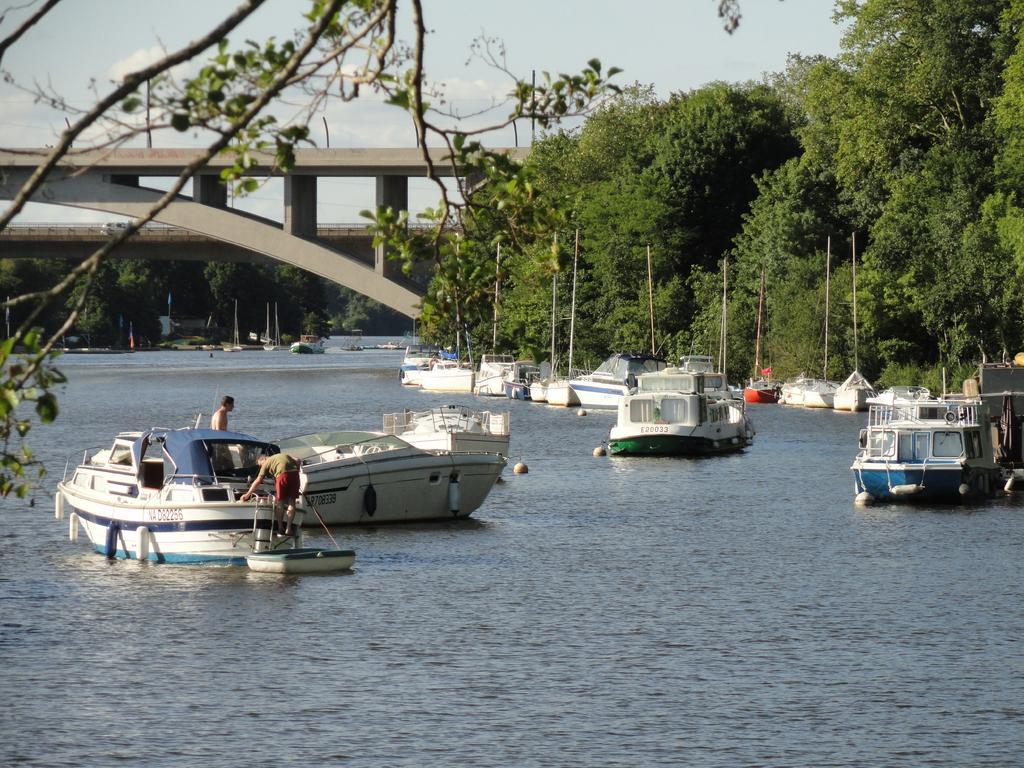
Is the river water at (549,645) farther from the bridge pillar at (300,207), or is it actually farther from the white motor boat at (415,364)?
the white motor boat at (415,364)

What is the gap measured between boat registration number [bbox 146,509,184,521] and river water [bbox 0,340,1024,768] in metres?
0.91

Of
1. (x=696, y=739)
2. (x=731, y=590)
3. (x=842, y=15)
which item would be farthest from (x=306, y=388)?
(x=696, y=739)

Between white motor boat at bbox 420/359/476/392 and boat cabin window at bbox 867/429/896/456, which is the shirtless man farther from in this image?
white motor boat at bbox 420/359/476/392

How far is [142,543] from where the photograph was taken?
100 ft

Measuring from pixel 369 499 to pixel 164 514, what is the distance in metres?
6.48

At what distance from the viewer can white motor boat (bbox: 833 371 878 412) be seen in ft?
268

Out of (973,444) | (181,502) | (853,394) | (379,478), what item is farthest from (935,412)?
(853,394)

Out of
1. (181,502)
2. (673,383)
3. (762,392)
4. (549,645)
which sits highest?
(673,383)

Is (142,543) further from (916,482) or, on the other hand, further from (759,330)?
(759,330)

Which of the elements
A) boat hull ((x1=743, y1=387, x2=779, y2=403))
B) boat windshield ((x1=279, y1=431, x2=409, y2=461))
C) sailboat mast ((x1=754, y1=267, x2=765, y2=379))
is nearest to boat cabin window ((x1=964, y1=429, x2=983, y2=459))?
boat windshield ((x1=279, y1=431, x2=409, y2=461))

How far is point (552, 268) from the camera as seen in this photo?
9898 mm

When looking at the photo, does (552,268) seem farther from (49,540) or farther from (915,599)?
(49,540)

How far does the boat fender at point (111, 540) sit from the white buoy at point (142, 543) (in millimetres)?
614

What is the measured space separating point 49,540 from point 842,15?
6484 centimetres
